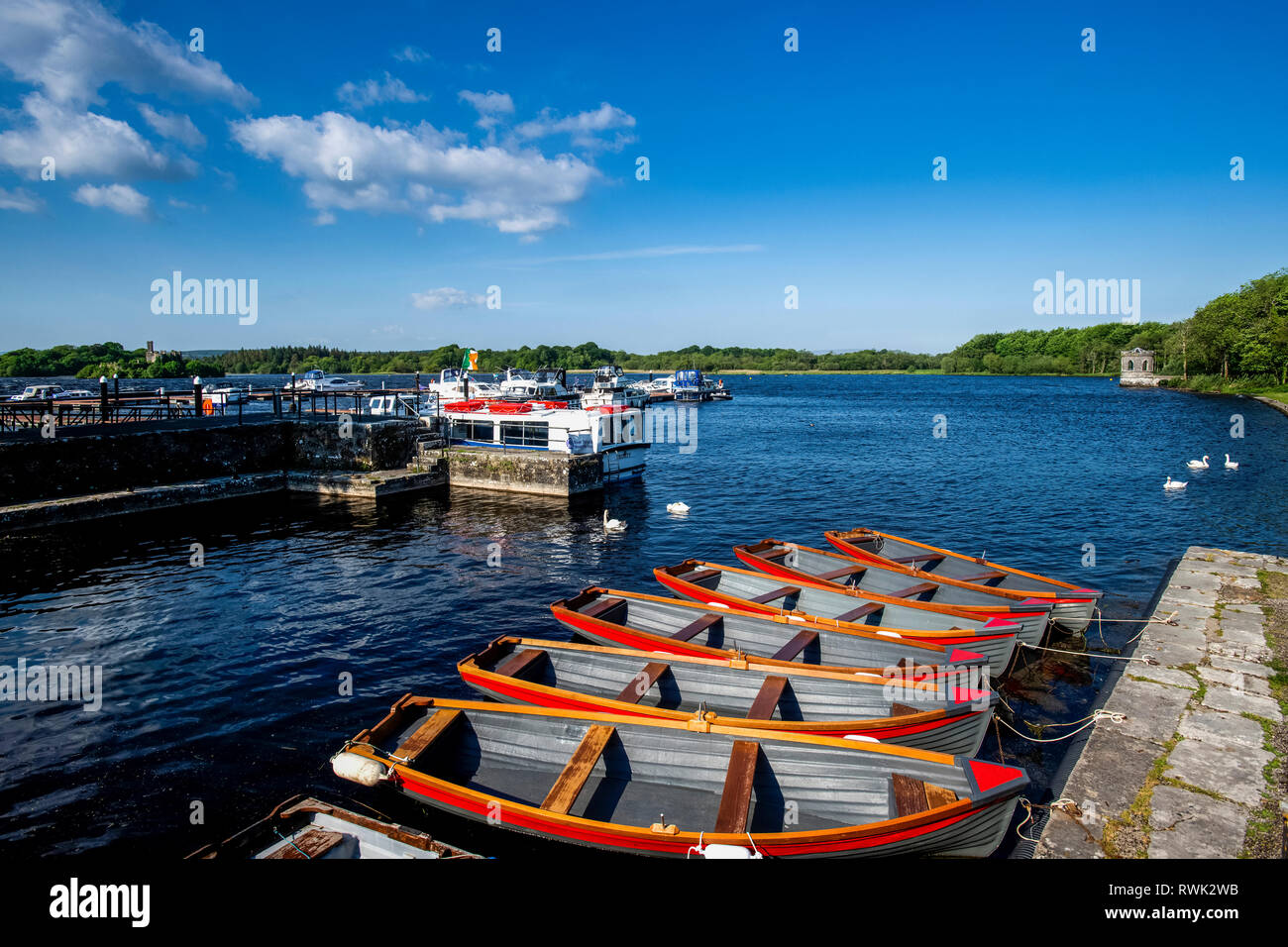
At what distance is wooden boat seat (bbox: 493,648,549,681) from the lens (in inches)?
419

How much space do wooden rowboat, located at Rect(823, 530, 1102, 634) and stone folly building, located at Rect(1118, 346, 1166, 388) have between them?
13761cm

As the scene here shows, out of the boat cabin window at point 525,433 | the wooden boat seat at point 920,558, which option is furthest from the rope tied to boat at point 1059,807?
the boat cabin window at point 525,433

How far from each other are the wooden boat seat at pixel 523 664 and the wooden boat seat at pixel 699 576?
5232 millimetres

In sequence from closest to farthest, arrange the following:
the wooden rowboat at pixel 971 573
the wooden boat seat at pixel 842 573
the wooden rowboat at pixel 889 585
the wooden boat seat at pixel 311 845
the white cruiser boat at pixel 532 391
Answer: the wooden boat seat at pixel 311 845 → the wooden rowboat at pixel 889 585 → the wooden rowboat at pixel 971 573 → the wooden boat seat at pixel 842 573 → the white cruiser boat at pixel 532 391

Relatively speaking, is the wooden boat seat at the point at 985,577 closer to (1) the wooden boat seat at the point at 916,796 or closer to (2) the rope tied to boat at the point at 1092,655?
(2) the rope tied to boat at the point at 1092,655

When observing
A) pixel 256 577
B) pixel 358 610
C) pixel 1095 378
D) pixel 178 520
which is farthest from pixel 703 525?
pixel 1095 378

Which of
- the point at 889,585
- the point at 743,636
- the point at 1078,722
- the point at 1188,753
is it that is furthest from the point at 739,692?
the point at 889,585

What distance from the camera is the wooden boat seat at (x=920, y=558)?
1744 cm

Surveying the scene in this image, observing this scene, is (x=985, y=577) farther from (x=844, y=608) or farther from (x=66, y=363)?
(x=66, y=363)

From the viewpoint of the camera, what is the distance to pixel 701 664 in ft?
34.7

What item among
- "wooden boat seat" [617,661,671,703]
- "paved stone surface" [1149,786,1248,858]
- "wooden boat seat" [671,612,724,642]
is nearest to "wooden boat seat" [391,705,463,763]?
"wooden boat seat" [617,661,671,703]

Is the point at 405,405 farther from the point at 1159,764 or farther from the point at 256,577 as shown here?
the point at 1159,764

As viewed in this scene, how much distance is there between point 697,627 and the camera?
12.4 meters
